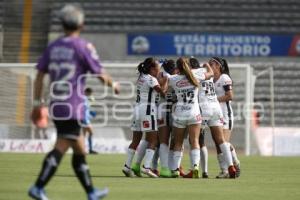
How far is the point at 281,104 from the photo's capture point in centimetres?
3142

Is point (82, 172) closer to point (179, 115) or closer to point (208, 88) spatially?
point (179, 115)

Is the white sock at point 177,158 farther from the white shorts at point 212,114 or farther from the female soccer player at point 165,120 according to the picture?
the white shorts at point 212,114

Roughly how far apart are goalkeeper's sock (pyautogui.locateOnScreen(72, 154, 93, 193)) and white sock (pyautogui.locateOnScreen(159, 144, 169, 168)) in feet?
19.7

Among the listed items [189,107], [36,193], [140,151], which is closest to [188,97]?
[189,107]

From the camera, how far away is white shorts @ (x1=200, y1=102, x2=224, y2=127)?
614 inches

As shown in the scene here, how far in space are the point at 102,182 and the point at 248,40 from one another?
67.1 ft

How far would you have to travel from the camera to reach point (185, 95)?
15367 millimetres

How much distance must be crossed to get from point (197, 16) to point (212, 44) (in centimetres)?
136

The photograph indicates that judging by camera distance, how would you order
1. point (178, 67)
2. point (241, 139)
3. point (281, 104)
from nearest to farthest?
point (178, 67) < point (241, 139) < point (281, 104)

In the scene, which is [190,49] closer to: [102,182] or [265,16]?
[265,16]

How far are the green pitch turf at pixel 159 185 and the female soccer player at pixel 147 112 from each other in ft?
1.73

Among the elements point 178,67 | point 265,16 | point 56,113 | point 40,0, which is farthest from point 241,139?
point 56,113

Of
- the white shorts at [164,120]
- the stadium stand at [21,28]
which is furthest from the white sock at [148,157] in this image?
the stadium stand at [21,28]

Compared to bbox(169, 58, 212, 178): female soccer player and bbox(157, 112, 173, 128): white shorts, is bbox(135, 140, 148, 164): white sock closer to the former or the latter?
bbox(157, 112, 173, 128): white shorts
